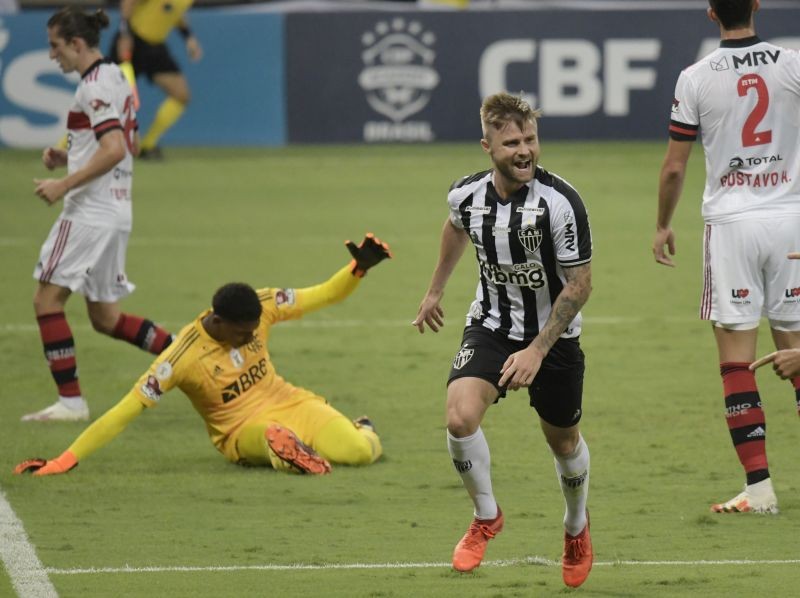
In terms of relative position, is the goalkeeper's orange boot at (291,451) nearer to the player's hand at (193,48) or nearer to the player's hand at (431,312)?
the player's hand at (431,312)

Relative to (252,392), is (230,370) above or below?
above

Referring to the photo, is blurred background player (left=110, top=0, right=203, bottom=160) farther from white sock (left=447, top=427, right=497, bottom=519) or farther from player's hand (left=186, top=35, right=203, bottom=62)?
white sock (left=447, top=427, right=497, bottom=519)

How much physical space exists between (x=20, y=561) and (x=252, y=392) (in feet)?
6.64

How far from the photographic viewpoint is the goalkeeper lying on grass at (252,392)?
8.01 metres

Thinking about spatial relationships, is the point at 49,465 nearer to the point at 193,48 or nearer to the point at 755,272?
the point at 755,272

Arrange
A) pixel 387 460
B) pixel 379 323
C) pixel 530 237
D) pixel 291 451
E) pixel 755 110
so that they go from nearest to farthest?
pixel 530 237
pixel 755 110
pixel 291 451
pixel 387 460
pixel 379 323

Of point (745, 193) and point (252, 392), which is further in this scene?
point (252, 392)

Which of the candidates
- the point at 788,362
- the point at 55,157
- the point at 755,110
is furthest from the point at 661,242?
the point at 55,157

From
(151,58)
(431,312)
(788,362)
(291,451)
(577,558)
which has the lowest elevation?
(291,451)

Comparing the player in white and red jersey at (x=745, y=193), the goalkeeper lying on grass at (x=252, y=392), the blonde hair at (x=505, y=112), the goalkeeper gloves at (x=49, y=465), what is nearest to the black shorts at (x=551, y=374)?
the blonde hair at (x=505, y=112)

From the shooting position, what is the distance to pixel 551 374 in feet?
20.6

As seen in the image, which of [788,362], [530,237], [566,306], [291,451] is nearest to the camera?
[788,362]

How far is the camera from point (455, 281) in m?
14.2

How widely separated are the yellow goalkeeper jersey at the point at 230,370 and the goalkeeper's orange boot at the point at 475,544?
2.08 m
